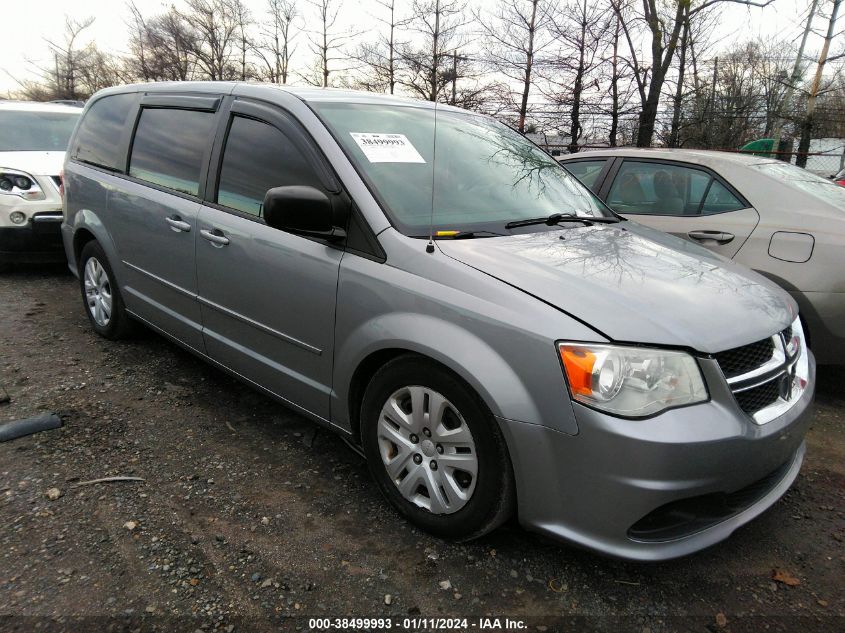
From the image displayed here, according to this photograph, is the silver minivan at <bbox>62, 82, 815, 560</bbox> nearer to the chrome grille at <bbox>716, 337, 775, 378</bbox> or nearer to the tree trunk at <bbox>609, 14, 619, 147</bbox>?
the chrome grille at <bbox>716, 337, 775, 378</bbox>

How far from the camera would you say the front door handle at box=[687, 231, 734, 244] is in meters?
4.00

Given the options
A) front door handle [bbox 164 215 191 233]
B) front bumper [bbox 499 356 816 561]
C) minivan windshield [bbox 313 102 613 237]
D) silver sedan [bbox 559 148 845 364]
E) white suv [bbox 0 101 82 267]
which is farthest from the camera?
white suv [bbox 0 101 82 267]

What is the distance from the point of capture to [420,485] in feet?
7.95

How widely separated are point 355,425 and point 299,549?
0.54 meters

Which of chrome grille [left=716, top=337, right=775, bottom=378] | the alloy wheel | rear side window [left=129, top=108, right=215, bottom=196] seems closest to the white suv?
rear side window [left=129, top=108, right=215, bottom=196]

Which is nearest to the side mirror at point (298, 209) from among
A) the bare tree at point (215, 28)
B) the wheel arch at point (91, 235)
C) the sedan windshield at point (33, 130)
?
the wheel arch at point (91, 235)

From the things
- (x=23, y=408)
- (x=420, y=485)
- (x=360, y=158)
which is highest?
(x=360, y=158)

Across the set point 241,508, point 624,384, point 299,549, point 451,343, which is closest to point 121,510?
point 241,508

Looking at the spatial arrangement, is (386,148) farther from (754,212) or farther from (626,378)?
(754,212)

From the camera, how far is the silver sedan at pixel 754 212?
3.59 m

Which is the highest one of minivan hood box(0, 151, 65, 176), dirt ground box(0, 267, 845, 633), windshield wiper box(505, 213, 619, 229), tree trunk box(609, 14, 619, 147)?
tree trunk box(609, 14, 619, 147)

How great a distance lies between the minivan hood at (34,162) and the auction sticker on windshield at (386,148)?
4662mm

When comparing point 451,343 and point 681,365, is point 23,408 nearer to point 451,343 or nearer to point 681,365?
point 451,343

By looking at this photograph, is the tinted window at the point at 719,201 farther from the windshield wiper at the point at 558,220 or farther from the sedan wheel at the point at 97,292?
the sedan wheel at the point at 97,292
